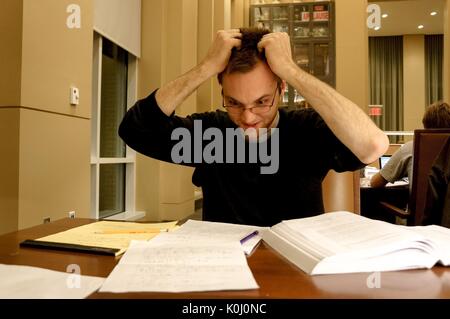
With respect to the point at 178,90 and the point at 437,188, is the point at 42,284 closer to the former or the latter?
the point at 178,90

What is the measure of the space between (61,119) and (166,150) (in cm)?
90

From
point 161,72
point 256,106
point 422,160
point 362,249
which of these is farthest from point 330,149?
point 161,72

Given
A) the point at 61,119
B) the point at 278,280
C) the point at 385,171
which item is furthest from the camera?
the point at 385,171

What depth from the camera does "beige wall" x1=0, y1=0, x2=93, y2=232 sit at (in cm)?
166

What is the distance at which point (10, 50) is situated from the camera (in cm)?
166

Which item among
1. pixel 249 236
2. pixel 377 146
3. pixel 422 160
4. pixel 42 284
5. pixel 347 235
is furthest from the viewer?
pixel 422 160

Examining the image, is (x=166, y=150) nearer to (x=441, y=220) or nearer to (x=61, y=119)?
(x=61, y=119)

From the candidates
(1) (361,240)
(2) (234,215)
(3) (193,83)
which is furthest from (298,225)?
(3) (193,83)

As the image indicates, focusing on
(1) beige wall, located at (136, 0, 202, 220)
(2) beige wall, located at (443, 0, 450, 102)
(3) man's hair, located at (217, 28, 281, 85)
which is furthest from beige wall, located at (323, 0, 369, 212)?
(3) man's hair, located at (217, 28, 281, 85)

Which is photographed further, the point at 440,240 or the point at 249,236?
the point at 249,236

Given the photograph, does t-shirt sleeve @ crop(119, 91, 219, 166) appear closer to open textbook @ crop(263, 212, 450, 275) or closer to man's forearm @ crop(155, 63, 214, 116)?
man's forearm @ crop(155, 63, 214, 116)

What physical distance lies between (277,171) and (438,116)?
175 cm

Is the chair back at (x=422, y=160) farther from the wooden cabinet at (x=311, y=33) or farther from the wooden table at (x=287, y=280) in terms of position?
the wooden cabinet at (x=311, y=33)

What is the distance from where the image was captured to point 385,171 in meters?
2.57
